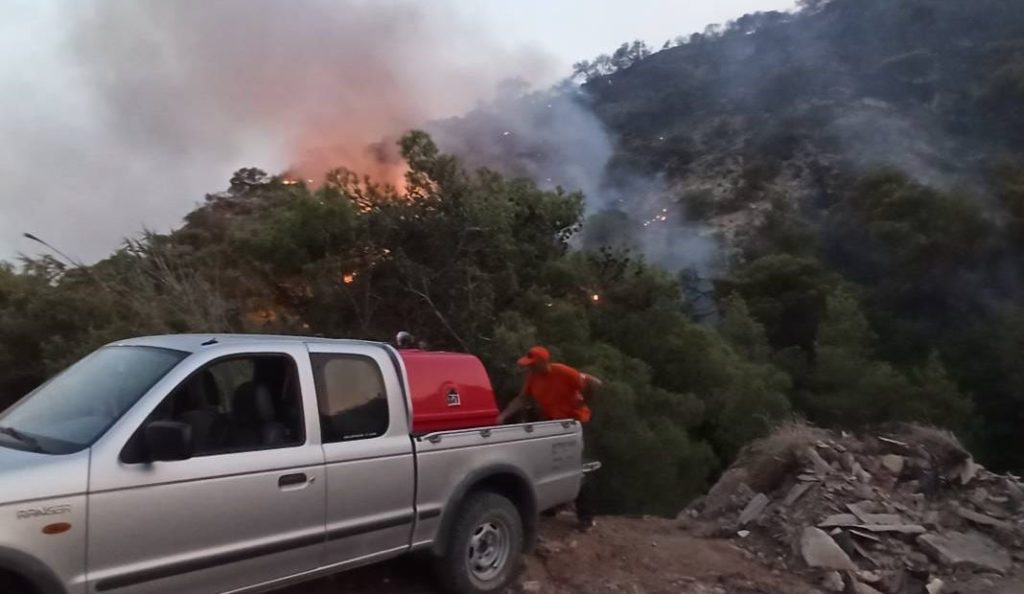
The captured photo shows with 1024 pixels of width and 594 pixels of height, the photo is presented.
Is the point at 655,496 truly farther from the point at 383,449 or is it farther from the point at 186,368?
the point at 186,368

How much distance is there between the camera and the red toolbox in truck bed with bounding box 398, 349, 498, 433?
5.71 m

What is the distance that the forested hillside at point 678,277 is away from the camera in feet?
43.1

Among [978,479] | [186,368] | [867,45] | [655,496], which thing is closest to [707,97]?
[867,45]

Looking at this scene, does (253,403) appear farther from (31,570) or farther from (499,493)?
(499,493)

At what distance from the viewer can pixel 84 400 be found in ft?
14.9

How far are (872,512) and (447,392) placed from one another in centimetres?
410

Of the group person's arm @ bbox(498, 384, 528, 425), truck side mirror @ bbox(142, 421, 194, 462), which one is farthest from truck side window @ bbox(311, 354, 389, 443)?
person's arm @ bbox(498, 384, 528, 425)

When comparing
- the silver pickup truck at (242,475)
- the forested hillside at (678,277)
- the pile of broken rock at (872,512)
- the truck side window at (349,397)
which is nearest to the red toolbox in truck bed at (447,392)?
the silver pickup truck at (242,475)

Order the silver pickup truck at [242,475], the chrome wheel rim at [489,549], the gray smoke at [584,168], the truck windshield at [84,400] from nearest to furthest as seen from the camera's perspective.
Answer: the silver pickup truck at [242,475]
the truck windshield at [84,400]
the chrome wheel rim at [489,549]
the gray smoke at [584,168]

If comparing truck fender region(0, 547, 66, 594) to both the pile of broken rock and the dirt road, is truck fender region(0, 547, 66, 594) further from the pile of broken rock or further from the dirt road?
the pile of broken rock

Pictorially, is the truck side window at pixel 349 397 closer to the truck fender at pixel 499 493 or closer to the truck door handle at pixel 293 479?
the truck door handle at pixel 293 479

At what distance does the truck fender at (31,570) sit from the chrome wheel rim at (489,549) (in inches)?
103

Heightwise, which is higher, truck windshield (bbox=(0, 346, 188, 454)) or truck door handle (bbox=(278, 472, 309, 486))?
truck windshield (bbox=(0, 346, 188, 454))

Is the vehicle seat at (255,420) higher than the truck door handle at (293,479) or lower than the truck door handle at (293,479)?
higher
